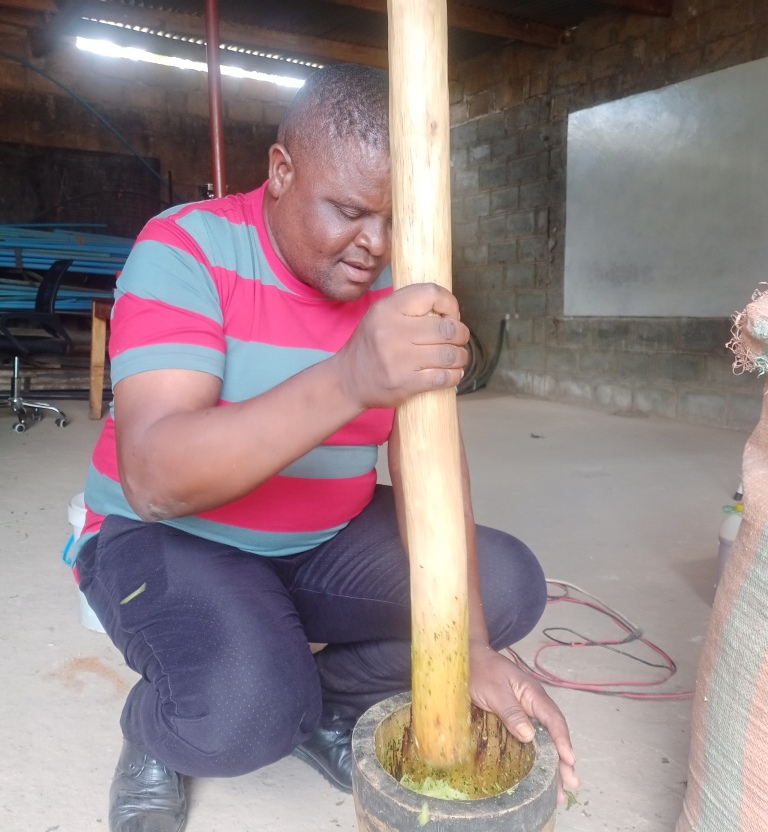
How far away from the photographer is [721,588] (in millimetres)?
813

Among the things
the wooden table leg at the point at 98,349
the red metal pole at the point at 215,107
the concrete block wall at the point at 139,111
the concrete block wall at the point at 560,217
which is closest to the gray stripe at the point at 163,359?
the red metal pole at the point at 215,107

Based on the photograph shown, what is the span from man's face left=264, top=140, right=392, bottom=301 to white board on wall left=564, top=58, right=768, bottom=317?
3.67 meters

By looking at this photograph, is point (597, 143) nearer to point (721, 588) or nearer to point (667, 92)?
point (667, 92)

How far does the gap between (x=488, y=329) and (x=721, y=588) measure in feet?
18.4

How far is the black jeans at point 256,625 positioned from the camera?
95 centimetres

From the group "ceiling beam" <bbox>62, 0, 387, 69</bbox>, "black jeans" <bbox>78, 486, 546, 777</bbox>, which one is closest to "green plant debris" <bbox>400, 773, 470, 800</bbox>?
"black jeans" <bbox>78, 486, 546, 777</bbox>

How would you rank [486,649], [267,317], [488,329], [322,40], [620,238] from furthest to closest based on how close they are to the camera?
[488,329] < [322,40] < [620,238] < [267,317] < [486,649]

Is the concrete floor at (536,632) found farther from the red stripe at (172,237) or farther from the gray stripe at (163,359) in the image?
the red stripe at (172,237)

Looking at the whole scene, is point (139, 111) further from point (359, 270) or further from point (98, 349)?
point (359, 270)

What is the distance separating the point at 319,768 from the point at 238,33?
17.7 ft

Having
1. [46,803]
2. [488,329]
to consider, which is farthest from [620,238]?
[46,803]

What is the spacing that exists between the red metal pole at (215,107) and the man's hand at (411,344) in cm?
246

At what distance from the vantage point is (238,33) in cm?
541

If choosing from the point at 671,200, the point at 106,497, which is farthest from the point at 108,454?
the point at 671,200
